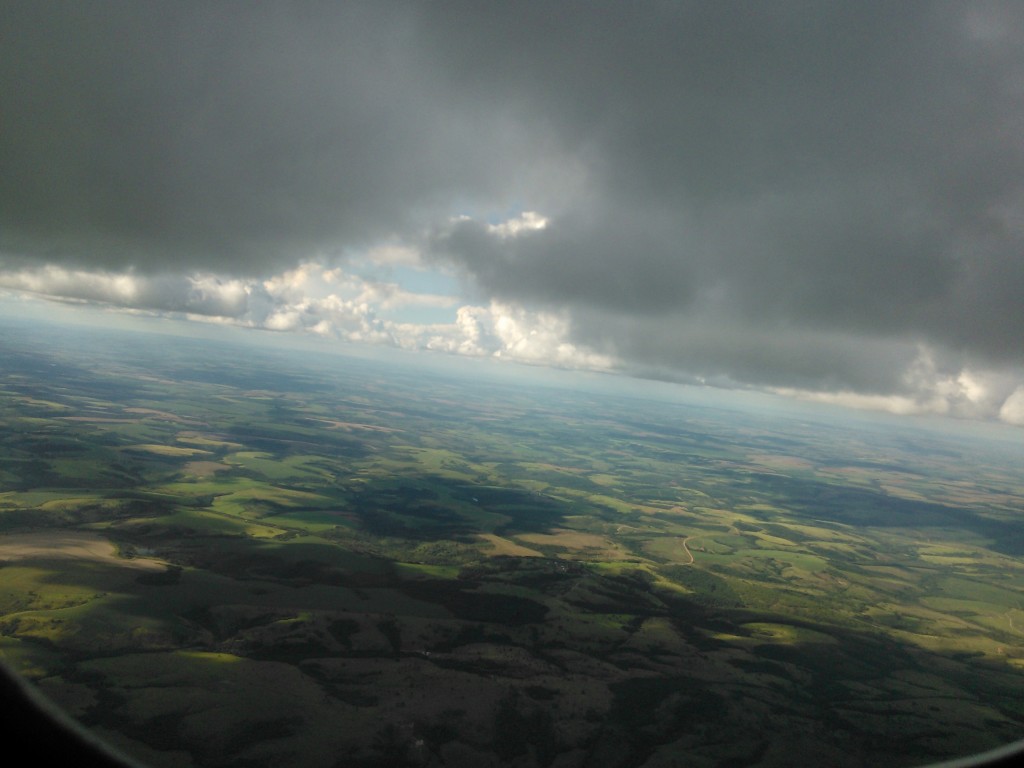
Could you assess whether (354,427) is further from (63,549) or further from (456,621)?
(456,621)

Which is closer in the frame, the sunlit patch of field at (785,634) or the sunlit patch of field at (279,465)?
the sunlit patch of field at (785,634)

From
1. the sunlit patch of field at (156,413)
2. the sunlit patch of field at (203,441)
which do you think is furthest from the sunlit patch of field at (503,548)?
the sunlit patch of field at (156,413)

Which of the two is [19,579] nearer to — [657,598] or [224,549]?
[224,549]

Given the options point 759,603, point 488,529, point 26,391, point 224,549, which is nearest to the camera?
point 224,549

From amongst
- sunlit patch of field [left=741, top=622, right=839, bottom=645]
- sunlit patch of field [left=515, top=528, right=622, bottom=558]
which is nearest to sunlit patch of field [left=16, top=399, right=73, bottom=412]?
sunlit patch of field [left=515, top=528, right=622, bottom=558]

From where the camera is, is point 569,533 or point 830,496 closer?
point 569,533

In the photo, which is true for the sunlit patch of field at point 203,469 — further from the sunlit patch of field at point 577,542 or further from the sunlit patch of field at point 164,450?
the sunlit patch of field at point 577,542

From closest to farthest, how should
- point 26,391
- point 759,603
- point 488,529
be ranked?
point 759,603
point 488,529
point 26,391

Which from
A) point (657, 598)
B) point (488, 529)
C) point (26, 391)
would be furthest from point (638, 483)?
point (26, 391)
